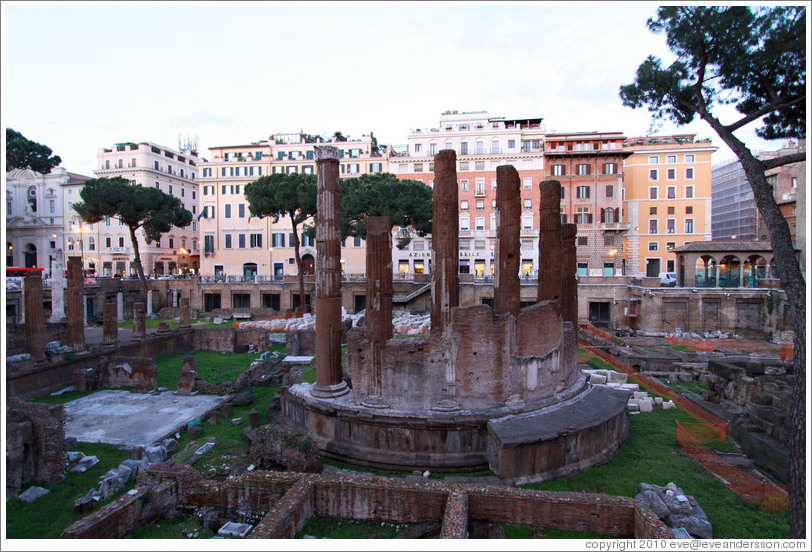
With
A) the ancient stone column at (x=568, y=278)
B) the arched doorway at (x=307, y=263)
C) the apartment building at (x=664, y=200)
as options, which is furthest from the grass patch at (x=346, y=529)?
the apartment building at (x=664, y=200)

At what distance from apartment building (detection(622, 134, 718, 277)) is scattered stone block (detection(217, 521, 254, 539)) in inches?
1690

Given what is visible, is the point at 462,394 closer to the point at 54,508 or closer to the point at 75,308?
the point at 54,508

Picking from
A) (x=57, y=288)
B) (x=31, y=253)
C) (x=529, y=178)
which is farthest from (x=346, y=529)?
(x=31, y=253)

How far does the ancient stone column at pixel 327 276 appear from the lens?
12211mm

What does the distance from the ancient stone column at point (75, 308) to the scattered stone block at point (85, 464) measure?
1075 centimetres

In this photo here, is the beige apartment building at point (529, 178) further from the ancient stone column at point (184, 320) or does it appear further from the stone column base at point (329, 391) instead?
the stone column base at point (329, 391)

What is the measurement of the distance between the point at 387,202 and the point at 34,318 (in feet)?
70.4

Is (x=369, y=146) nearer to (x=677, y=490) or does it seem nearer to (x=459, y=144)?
(x=459, y=144)

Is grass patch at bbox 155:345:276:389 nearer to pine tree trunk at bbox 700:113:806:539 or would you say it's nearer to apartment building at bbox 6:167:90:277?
pine tree trunk at bbox 700:113:806:539

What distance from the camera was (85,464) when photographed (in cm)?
1083

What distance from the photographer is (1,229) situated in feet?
23.3

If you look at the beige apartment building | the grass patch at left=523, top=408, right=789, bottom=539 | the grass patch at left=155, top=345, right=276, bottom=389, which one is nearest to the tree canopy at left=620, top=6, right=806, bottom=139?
the grass patch at left=523, top=408, right=789, bottom=539

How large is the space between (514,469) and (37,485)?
33.8 feet

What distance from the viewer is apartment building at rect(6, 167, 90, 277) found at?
46.3 metres
